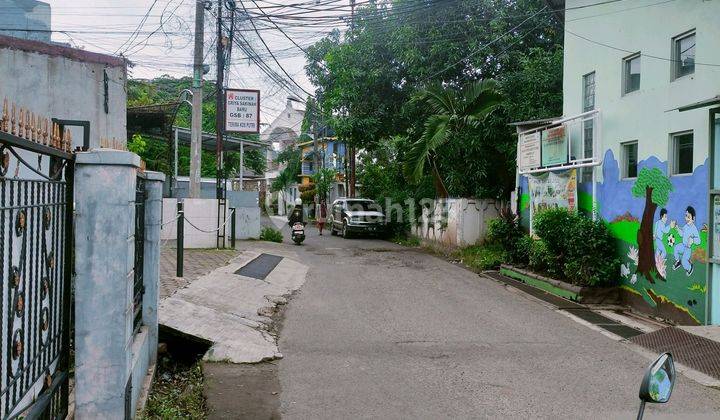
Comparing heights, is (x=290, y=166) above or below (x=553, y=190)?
above

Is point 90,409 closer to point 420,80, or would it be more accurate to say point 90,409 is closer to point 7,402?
point 7,402

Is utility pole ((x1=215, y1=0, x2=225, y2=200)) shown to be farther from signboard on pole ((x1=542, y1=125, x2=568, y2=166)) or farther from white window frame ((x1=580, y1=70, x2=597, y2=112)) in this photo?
white window frame ((x1=580, y1=70, x2=597, y2=112))

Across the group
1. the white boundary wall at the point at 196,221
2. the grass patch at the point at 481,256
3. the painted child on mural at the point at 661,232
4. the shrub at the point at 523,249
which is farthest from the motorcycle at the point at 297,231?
the painted child on mural at the point at 661,232

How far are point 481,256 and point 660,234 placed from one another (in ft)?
23.7

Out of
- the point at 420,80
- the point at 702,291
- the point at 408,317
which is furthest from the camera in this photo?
the point at 420,80

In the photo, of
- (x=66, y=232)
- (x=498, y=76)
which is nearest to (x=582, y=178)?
(x=498, y=76)

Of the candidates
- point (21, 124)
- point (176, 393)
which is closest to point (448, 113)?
point (176, 393)

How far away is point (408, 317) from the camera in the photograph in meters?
9.55

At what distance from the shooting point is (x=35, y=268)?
3127 millimetres

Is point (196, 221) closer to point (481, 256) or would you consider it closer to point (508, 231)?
point (481, 256)

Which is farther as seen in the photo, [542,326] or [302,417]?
[542,326]

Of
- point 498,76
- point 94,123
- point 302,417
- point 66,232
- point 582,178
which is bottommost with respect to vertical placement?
point 302,417

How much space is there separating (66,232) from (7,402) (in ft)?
4.05

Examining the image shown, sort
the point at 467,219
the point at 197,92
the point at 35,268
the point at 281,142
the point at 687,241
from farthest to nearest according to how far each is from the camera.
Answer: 1. the point at 281,142
2. the point at 467,219
3. the point at 197,92
4. the point at 687,241
5. the point at 35,268
